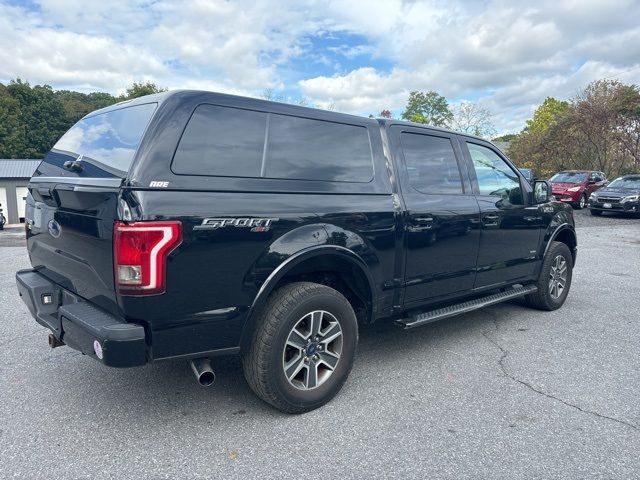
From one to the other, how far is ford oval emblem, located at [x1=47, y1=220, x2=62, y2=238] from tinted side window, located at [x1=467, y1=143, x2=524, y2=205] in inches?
136

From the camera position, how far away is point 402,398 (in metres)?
3.34

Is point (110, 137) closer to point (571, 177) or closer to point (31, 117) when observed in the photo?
point (571, 177)

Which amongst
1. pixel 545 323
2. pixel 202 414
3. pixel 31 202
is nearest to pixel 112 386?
pixel 202 414

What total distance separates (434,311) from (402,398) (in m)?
0.94

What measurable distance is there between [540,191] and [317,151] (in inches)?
117

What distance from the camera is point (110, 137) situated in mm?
3031

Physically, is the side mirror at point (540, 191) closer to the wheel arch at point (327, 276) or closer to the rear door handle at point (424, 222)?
the rear door handle at point (424, 222)

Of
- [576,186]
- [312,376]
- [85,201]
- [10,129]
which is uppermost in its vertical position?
[10,129]

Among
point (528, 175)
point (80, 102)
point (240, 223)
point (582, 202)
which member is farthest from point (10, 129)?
point (240, 223)

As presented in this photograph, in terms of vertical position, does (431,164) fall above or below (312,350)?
above

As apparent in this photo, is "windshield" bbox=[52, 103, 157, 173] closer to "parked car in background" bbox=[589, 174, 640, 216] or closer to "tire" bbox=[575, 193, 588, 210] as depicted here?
"parked car in background" bbox=[589, 174, 640, 216]

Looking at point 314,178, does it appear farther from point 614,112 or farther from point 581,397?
point 614,112

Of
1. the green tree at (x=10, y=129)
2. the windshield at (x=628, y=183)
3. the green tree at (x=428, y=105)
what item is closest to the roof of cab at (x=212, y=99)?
the windshield at (x=628, y=183)

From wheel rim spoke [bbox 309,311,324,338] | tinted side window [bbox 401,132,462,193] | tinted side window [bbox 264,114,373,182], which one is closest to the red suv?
tinted side window [bbox 401,132,462,193]
